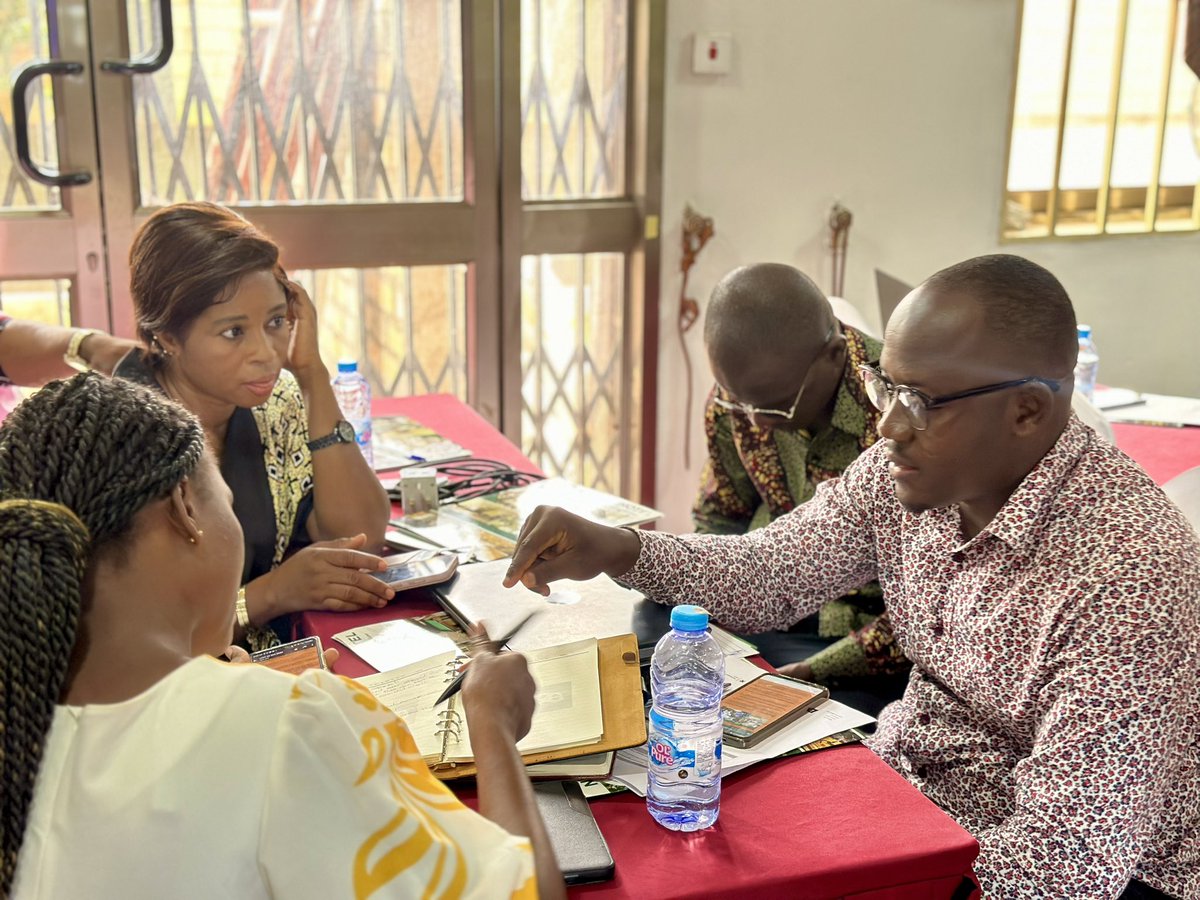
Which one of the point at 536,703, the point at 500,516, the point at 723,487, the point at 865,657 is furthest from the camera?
the point at 723,487

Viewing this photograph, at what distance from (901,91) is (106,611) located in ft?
11.3

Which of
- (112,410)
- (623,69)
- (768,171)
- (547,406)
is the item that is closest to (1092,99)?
(768,171)

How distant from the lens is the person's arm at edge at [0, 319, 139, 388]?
7.44 ft

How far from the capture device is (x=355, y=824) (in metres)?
0.90

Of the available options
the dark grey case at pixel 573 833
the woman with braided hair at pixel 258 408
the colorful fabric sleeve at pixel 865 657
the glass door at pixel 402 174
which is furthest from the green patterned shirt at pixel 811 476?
the glass door at pixel 402 174

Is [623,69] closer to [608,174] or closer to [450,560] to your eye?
[608,174]

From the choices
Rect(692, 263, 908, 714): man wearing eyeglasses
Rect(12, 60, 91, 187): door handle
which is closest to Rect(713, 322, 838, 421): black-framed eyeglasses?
Rect(692, 263, 908, 714): man wearing eyeglasses

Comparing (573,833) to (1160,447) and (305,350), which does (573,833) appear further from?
(1160,447)

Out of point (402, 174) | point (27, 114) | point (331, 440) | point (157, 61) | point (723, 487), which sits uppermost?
point (157, 61)

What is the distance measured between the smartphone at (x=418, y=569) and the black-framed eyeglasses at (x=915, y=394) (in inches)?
28.6

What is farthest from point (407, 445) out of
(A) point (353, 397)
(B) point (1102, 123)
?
(B) point (1102, 123)

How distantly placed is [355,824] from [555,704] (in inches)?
20.5

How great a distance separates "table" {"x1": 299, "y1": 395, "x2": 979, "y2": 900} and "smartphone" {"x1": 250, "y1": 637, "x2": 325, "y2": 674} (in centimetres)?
48

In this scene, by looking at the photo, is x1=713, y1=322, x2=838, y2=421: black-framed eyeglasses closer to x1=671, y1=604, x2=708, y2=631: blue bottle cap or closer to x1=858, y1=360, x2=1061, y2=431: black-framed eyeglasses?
x1=858, y1=360, x2=1061, y2=431: black-framed eyeglasses
